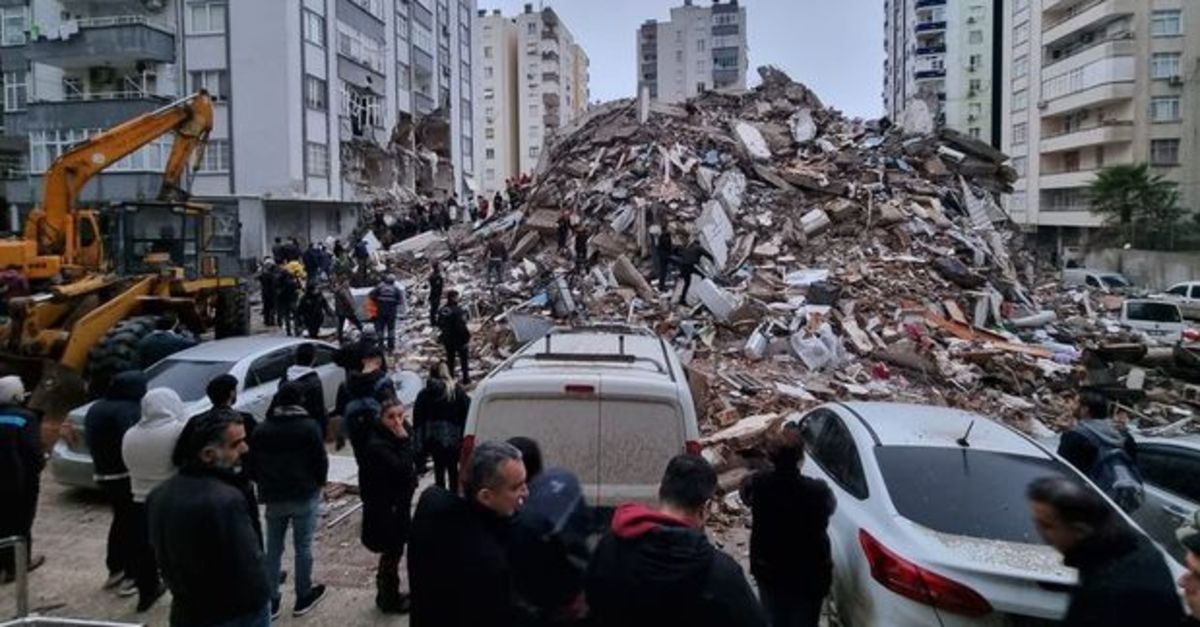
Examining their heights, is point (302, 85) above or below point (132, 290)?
above

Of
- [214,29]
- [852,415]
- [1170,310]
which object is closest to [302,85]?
[214,29]

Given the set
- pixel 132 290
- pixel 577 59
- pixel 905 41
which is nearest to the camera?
pixel 132 290

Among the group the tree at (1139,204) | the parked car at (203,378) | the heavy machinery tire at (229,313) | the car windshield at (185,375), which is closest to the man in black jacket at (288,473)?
the parked car at (203,378)

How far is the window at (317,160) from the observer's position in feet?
113

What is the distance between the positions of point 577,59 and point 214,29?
7432cm

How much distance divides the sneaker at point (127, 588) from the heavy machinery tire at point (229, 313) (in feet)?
31.7

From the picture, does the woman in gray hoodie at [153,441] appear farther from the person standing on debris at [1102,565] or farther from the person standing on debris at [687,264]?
the person standing on debris at [687,264]

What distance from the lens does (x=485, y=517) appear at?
3.02 m

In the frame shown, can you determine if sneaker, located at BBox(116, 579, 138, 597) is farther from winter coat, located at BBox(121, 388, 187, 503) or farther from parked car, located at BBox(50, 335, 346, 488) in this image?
parked car, located at BBox(50, 335, 346, 488)

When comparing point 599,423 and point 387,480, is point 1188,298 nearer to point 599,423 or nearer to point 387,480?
point 599,423

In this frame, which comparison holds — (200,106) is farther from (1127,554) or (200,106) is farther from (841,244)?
(1127,554)

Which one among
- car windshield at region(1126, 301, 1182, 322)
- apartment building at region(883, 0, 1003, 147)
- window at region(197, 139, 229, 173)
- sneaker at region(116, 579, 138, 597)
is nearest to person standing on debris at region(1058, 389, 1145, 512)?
sneaker at region(116, 579, 138, 597)

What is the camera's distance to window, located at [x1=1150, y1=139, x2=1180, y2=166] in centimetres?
4272

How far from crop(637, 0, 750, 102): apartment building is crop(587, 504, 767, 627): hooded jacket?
306 ft
